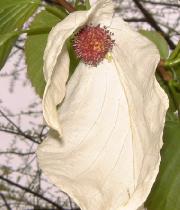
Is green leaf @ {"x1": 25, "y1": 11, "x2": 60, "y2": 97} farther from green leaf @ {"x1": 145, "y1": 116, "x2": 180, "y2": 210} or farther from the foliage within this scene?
green leaf @ {"x1": 145, "y1": 116, "x2": 180, "y2": 210}

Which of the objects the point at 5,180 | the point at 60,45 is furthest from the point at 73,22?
the point at 5,180

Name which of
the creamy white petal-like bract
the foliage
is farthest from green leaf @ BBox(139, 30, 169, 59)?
the creamy white petal-like bract

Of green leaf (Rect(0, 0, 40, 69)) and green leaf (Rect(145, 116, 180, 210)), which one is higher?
green leaf (Rect(0, 0, 40, 69))

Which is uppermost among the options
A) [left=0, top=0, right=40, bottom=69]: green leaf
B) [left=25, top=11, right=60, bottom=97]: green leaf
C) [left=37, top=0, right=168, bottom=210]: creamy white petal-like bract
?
[left=0, top=0, right=40, bottom=69]: green leaf

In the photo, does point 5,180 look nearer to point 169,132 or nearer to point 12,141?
point 12,141

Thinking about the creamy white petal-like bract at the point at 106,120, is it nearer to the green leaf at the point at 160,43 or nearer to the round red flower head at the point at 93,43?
the round red flower head at the point at 93,43

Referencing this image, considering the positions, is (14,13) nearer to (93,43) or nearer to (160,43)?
(93,43)
